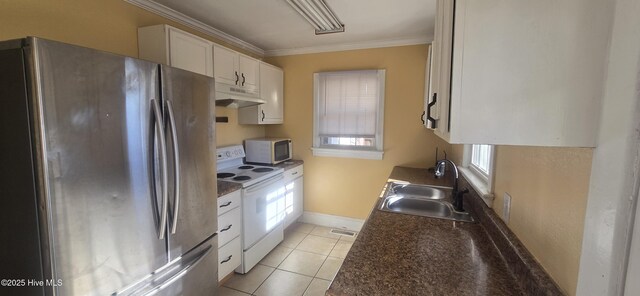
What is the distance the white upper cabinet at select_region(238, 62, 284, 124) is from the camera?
3070mm

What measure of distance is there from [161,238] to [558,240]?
166cm

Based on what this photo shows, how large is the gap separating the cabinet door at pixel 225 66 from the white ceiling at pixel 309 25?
0.29 meters

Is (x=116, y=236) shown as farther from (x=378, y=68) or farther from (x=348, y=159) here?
(x=378, y=68)

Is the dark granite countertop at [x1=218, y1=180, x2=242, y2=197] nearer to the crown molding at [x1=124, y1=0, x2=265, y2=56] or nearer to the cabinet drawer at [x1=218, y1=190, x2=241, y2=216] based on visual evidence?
the cabinet drawer at [x1=218, y1=190, x2=241, y2=216]

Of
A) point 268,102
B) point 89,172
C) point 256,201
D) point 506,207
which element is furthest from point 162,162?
point 268,102

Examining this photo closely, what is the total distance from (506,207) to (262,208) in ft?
6.67

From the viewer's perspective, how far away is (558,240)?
0.82m

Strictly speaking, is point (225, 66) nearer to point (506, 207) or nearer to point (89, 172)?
point (89, 172)

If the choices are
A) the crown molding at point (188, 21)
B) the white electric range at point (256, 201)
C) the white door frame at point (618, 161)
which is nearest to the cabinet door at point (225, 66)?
the crown molding at point (188, 21)

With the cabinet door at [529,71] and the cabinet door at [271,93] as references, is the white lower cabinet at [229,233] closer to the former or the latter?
the cabinet door at [271,93]

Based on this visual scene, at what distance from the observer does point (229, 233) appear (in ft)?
7.23

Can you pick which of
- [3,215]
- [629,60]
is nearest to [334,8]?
[629,60]

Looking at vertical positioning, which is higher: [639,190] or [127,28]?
[127,28]

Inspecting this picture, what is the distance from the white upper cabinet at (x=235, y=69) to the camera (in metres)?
2.40
